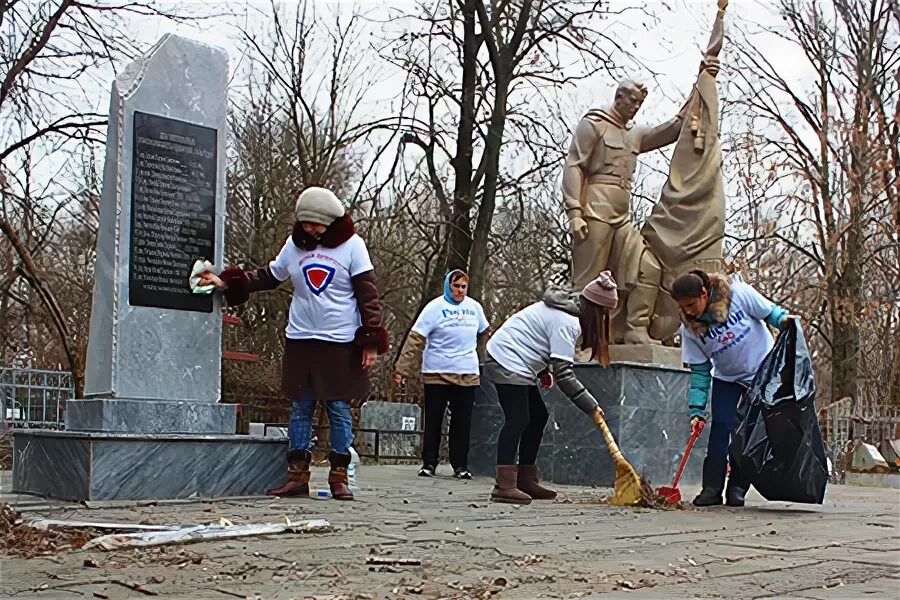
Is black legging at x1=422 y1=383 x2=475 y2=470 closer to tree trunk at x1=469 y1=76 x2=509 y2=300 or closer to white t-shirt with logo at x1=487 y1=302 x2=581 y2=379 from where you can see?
white t-shirt with logo at x1=487 y1=302 x2=581 y2=379

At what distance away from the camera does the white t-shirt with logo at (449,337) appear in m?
9.93

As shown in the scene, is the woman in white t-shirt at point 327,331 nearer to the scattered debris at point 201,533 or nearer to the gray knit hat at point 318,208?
the gray knit hat at point 318,208

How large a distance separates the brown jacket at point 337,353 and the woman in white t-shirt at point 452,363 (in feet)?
10.3

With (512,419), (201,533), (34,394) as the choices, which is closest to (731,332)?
(512,419)

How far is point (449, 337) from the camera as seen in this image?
32.6ft

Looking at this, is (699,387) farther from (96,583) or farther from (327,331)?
(96,583)

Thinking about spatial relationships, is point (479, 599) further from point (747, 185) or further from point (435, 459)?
point (747, 185)

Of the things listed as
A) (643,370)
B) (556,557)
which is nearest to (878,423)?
(643,370)

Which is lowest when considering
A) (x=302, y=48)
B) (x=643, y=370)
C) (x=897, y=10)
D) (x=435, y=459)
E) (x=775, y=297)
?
(x=435, y=459)

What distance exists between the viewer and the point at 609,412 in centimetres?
960

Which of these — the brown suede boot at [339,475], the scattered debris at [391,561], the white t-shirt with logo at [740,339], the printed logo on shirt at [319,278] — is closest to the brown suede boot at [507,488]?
the brown suede boot at [339,475]

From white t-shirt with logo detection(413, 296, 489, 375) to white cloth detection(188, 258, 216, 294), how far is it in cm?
347

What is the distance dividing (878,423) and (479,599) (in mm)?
14105

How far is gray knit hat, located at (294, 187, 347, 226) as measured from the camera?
263 inches
